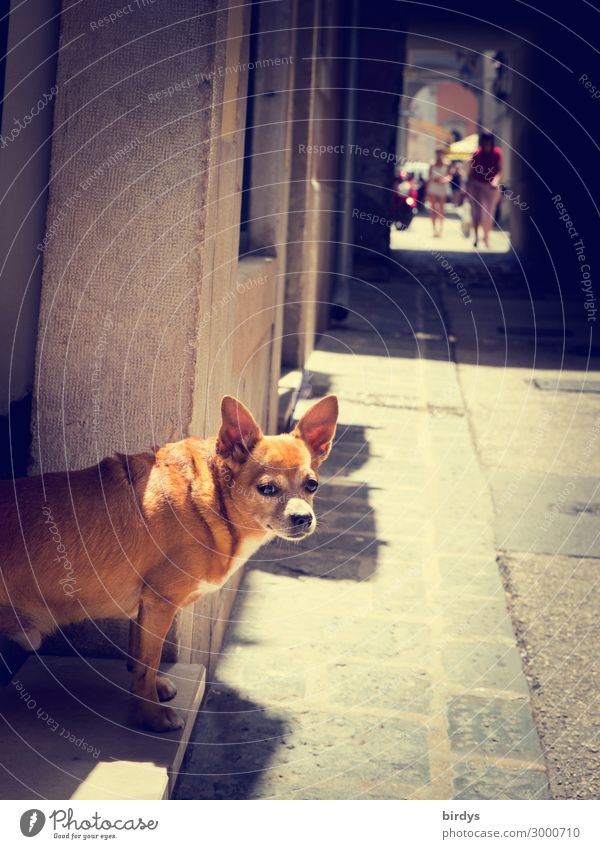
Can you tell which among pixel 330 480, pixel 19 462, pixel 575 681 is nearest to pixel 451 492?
pixel 330 480

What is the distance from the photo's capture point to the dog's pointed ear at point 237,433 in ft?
10.4

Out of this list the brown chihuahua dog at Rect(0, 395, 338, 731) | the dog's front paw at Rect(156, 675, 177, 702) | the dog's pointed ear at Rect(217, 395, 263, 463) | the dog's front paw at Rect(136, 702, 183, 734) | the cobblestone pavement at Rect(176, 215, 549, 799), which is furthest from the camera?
the cobblestone pavement at Rect(176, 215, 549, 799)

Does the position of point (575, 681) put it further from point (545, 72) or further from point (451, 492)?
point (545, 72)

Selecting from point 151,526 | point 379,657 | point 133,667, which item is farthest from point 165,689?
point 379,657

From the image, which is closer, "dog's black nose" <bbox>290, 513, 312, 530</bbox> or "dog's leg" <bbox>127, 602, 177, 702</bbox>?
"dog's black nose" <bbox>290, 513, 312, 530</bbox>

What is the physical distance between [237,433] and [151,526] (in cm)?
49

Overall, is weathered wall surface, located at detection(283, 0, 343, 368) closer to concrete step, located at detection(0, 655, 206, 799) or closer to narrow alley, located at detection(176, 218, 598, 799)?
narrow alley, located at detection(176, 218, 598, 799)

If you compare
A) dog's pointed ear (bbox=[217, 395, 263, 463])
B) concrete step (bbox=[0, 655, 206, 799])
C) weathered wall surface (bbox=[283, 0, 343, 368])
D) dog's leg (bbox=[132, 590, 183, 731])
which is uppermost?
weathered wall surface (bbox=[283, 0, 343, 368])

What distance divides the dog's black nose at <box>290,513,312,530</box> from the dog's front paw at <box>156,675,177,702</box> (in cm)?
99

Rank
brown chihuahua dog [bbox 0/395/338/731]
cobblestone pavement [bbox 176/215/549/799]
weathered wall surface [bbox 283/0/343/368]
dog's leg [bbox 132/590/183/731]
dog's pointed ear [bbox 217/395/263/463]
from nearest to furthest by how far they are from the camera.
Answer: dog's pointed ear [bbox 217/395/263/463] → brown chihuahua dog [bbox 0/395/338/731] → dog's leg [bbox 132/590/183/731] → cobblestone pavement [bbox 176/215/549/799] → weathered wall surface [bbox 283/0/343/368]

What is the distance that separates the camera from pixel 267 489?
3.28 metres

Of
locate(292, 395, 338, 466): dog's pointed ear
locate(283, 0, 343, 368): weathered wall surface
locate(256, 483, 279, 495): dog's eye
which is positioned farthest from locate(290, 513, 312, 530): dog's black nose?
locate(283, 0, 343, 368): weathered wall surface

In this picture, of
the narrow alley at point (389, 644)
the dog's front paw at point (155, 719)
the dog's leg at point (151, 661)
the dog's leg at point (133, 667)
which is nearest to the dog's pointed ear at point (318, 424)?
the dog's leg at point (151, 661)

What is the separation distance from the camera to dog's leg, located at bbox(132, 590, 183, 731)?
11.4 ft
